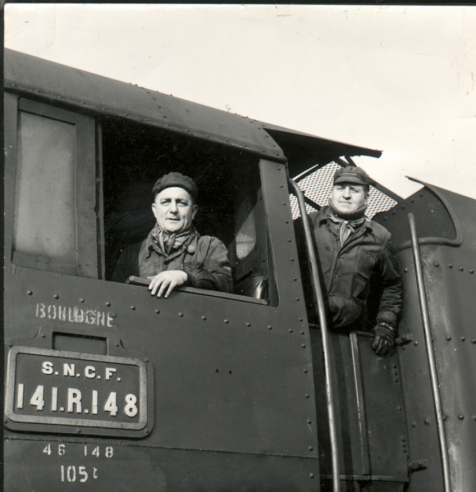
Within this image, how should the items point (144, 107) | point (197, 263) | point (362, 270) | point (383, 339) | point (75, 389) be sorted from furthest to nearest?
point (362, 270)
point (383, 339)
point (197, 263)
point (144, 107)
point (75, 389)

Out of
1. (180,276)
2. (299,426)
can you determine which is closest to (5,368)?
(180,276)

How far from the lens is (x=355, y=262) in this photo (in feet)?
12.6

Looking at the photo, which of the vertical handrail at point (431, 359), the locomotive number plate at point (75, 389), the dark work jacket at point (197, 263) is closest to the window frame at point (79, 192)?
the locomotive number plate at point (75, 389)

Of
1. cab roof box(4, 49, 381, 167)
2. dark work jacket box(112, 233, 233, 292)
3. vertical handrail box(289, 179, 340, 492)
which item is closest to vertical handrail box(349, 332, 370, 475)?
vertical handrail box(289, 179, 340, 492)

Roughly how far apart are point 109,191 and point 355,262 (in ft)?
4.93

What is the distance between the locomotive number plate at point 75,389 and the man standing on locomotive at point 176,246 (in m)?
0.78

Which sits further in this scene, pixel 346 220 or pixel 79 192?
pixel 346 220

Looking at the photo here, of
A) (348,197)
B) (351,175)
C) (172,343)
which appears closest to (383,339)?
(348,197)

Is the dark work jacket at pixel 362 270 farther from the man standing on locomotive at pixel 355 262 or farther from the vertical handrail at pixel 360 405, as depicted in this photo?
the vertical handrail at pixel 360 405

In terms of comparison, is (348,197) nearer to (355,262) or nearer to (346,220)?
(346,220)

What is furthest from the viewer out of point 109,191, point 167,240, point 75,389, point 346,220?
point 109,191

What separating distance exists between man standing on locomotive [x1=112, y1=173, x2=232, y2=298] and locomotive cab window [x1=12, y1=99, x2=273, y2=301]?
190mm

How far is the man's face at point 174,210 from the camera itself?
11.5 ft

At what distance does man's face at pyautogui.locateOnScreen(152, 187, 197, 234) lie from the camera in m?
3.52
